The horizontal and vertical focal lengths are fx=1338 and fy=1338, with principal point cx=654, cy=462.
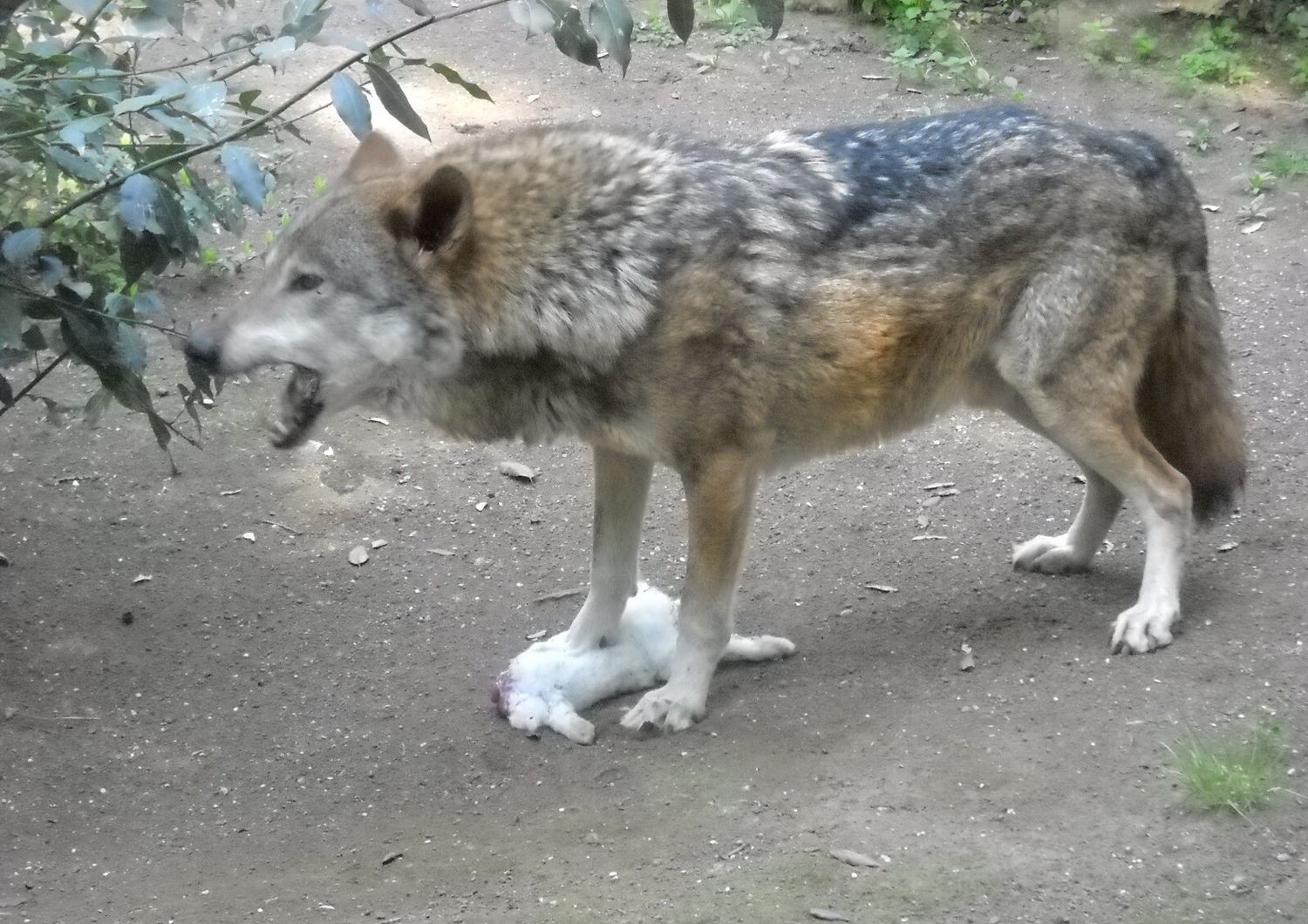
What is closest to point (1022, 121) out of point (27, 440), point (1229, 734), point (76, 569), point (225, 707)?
point (1229, 734)

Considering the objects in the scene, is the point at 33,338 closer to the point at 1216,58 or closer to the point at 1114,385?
the point at 1114,385

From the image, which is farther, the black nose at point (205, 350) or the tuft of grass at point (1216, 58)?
the tuft of grass at point (1216, 58)

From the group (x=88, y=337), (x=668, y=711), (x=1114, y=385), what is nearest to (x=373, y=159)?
(x=88, y=337)

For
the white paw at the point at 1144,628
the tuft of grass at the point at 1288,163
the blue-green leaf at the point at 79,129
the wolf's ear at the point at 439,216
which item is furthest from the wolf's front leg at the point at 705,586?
the tuft of grass at the point at 1288,163

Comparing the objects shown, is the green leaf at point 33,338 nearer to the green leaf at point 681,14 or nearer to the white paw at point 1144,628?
the green leaf at point 681,14

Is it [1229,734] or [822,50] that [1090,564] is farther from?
[822,50]

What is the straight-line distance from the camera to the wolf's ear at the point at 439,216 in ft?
13.1

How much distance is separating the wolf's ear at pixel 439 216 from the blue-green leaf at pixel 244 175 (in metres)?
0.59

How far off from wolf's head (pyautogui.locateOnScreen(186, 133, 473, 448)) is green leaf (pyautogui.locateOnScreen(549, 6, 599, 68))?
0.58 m

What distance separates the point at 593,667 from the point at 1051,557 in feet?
6.22

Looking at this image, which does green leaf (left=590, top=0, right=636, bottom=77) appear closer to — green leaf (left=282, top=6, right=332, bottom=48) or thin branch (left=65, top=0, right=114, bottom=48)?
green leaf (left=282, top=6, right=332, bottom=48)

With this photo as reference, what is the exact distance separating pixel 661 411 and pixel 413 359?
80 cm

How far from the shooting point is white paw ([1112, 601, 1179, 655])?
4.48 meters

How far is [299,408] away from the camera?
14.0 ft
